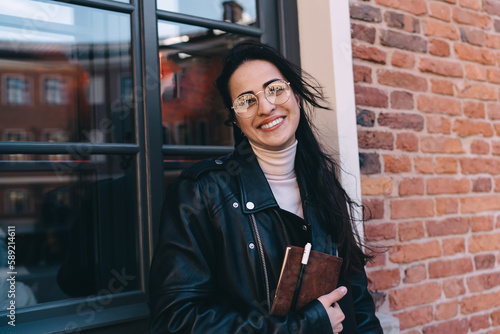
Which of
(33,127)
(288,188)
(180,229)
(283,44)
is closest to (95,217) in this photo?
(33,127)

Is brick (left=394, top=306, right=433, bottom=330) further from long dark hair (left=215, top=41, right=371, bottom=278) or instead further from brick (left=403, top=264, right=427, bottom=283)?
long dark hair (left=215, top=41, right=371, bottom=278)

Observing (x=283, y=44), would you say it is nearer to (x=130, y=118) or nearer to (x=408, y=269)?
(x=130, y=118)

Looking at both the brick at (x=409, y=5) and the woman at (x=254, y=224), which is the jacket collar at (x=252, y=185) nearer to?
the woman at (x=254, y=224)

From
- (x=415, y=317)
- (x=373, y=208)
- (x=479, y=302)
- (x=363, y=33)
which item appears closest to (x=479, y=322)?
(x=479, y=302)

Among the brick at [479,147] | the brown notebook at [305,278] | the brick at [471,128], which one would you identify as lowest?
the brown notebook at [305,278]

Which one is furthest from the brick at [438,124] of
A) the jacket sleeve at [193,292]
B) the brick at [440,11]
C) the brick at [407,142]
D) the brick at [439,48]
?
the jacket sleeve at [193,292]

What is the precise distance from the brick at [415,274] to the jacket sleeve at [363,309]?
72 centimetres

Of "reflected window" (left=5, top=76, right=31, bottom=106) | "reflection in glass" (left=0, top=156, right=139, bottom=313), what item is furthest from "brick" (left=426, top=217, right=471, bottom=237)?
"reflected window" (left=5, top=76, right=31, bottom=106)

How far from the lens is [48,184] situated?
1.92 m

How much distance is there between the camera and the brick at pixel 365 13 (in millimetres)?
2385

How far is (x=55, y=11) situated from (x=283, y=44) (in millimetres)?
1141

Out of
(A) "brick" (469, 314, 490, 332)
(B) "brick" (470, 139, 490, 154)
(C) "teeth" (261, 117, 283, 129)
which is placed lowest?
(A) "brick" (469, 314, 490, 332)

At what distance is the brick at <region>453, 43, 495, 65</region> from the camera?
279 cm

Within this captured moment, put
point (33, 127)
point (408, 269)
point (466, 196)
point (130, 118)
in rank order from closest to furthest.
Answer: point (33, 127), point (130, 118), point (408, 269), point (466, 196)
